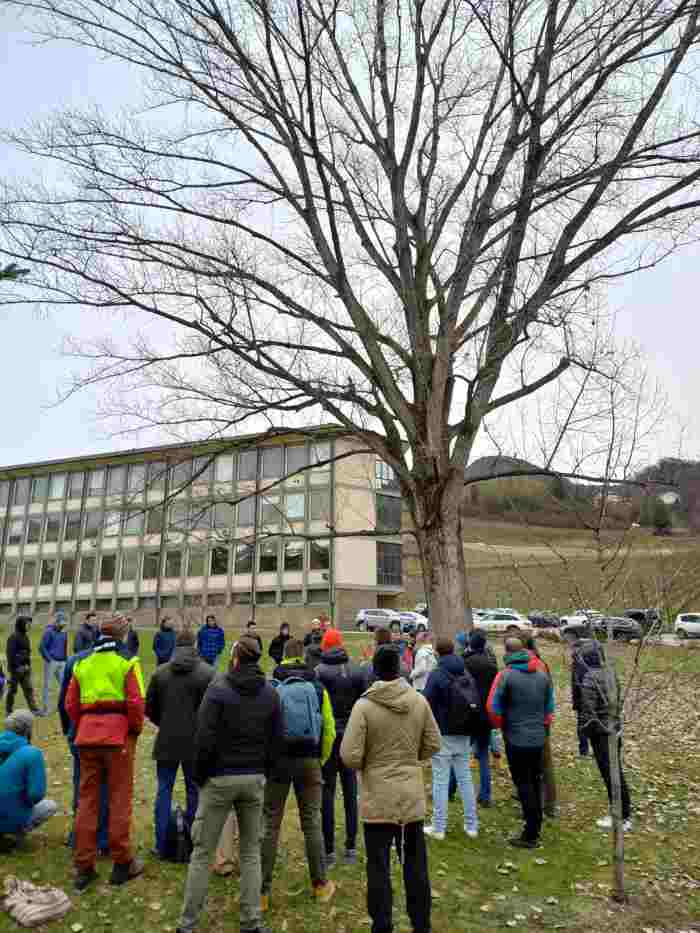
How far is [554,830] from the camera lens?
6453mm

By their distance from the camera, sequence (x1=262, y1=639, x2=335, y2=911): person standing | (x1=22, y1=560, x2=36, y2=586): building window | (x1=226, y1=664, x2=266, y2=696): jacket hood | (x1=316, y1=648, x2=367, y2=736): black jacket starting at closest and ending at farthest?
(x1=226, y1=664, x2=266, y2=696): jacket hood < (x1=262, y1=639, x2=335, y2=911): person standing < (x1=316, y1=648, x2=367, y2=736): black jacket < (x1=22, y1=560, x2=36, y2=586): building window

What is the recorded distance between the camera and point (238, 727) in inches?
169

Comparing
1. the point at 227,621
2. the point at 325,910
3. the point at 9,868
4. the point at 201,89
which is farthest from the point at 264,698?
the point at 227,621

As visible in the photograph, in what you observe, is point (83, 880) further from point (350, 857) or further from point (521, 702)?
point (521, 702)

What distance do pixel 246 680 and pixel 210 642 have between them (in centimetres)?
1065

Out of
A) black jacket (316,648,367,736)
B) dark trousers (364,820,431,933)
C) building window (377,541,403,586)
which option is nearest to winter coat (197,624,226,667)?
black jacket (316,648,367,736)

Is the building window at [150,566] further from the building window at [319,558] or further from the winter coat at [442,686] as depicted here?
the winter coat at [442,686]

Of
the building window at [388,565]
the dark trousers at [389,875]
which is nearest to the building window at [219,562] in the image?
the building window at [388,565]

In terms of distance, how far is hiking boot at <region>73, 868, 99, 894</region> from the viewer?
4.62 m

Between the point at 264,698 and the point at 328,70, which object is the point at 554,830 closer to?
the point at 264,698

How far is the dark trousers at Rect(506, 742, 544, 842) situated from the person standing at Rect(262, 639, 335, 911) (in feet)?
6.83

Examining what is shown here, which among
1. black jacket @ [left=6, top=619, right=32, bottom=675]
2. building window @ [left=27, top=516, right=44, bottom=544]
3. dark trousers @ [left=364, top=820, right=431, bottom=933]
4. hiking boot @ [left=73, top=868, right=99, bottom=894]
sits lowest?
hiking boot @ [left=73, top=868, right=99, bottom=894]

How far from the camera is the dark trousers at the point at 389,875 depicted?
403 centimetres

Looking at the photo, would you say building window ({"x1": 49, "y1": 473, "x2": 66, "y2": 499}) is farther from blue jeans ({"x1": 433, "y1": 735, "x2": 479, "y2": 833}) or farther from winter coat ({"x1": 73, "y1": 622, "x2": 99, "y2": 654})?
blue jeans ({"x1": 433, "y1": 735, "x2": 479, "y2": 833})
